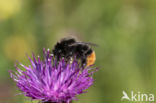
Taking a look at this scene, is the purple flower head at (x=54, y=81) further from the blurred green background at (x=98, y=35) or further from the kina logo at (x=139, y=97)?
the blurred green background at (x=98, y=35)

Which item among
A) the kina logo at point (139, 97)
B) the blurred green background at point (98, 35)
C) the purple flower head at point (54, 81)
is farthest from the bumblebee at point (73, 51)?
the blurred green background at point (98, 35)

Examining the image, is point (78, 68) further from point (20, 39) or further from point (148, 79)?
point (20, 39)

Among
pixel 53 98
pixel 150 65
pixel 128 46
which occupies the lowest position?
pixel 53 98

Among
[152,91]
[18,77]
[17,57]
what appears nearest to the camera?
[18,77]

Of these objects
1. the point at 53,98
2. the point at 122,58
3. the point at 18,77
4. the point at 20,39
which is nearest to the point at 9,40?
the point at 20,39

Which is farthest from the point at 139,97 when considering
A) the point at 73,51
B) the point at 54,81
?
the point at 54,81

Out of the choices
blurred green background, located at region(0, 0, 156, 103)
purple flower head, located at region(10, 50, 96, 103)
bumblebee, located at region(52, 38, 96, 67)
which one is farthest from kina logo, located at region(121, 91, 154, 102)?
purple flower head, located at region(10, 50, 96, 103)

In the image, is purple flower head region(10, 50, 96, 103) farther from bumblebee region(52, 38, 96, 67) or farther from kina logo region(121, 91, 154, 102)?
kina logo region(121, 91, 154, 102)
